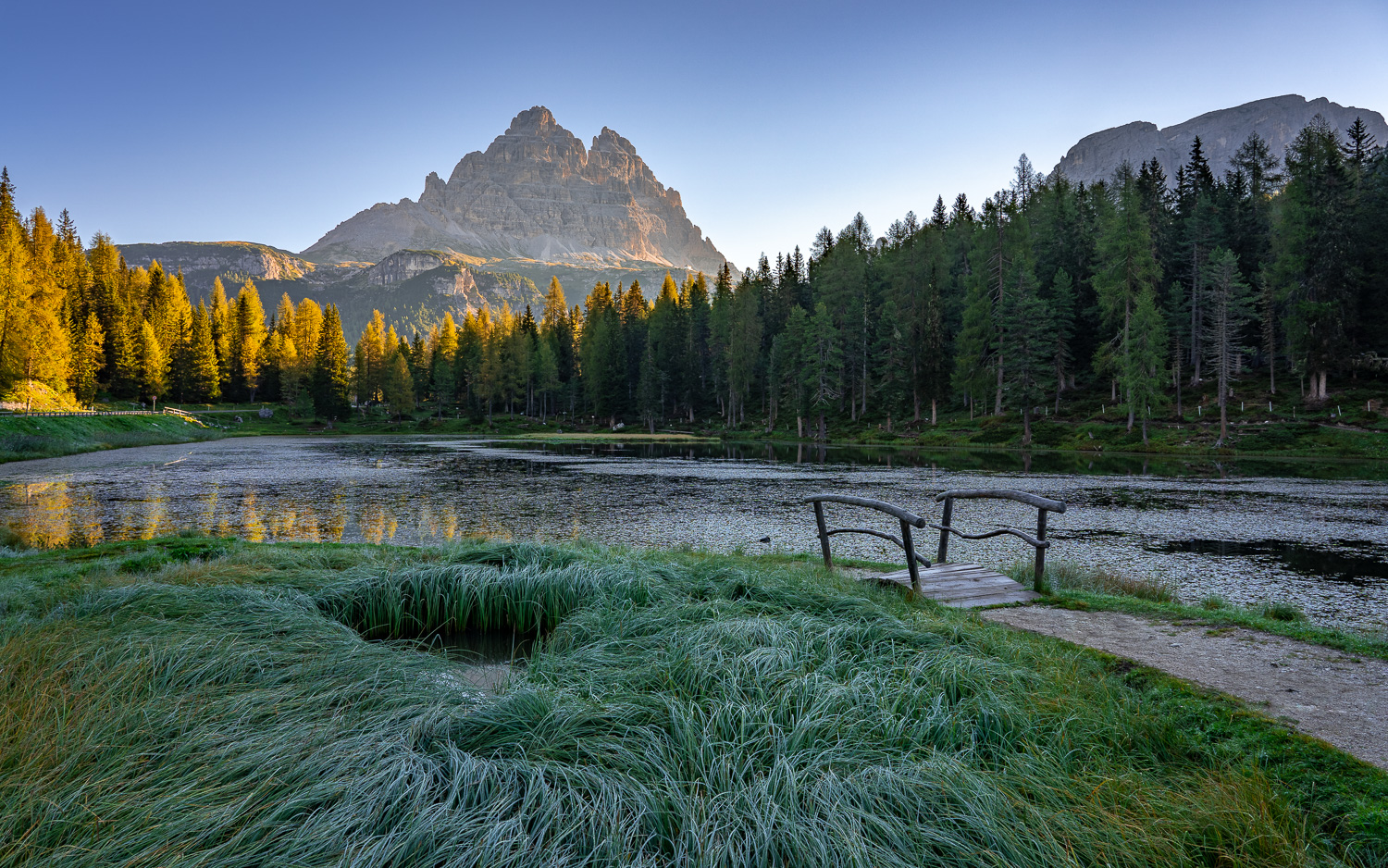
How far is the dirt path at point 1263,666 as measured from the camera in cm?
390

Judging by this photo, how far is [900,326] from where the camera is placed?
57531 mm

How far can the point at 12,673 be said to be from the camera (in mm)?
3701

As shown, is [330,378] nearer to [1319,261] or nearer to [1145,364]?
[1145,364]

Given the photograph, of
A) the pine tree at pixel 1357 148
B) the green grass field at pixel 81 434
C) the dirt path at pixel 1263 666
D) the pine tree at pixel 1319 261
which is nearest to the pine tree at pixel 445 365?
the green grass field at pixel 81 434

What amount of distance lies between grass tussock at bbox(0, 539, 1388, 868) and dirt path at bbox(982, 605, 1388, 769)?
1.26ft

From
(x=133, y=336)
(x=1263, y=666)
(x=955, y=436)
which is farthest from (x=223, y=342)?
A: (x=1263, y=666)

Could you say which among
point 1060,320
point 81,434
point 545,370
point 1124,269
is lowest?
point 81,434

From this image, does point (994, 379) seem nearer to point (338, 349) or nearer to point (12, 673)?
point (12, 673)

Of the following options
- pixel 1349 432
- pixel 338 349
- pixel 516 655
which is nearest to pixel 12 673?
pixel 516 655

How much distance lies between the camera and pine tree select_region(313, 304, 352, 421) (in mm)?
74688

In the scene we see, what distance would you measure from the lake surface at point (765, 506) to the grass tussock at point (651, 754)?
8.10m

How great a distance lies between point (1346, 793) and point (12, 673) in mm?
7142

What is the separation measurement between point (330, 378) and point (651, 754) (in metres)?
83.5

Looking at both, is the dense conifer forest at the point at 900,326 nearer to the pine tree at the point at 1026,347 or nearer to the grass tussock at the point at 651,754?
the pine tree at the point at 1026,347
